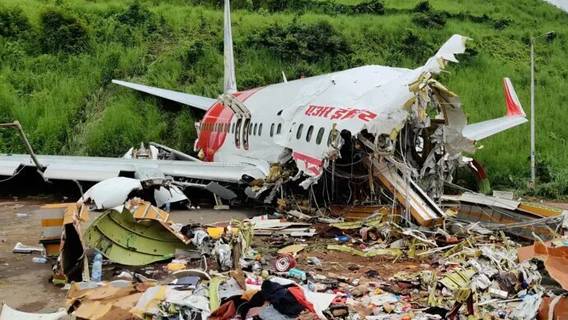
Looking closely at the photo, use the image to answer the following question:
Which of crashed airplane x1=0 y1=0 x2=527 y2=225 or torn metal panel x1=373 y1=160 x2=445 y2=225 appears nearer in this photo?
torn metal panel x1=373 y1=160 x2=445 y2=225

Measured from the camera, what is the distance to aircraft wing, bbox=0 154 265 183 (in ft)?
→ 50.1

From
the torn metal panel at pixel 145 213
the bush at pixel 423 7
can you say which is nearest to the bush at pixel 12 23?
the torn metal panel at pixel 145 213

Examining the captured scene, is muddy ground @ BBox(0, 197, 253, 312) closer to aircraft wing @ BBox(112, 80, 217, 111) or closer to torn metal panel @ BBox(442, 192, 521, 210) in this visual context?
torn metal panel @ BBox(442, 192, 521, 210)

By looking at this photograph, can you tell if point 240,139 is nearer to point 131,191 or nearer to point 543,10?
point 131,191

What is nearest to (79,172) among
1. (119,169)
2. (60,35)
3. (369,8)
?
(119,169)

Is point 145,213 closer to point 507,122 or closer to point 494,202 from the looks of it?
point 494,202

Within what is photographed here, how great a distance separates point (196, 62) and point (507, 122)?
1823 cm

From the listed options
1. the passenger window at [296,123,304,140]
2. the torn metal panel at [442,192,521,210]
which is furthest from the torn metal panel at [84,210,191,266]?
the torn metal panel at [442,192,521,210]

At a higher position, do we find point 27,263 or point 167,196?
point 27,263

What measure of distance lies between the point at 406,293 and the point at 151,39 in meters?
29.1

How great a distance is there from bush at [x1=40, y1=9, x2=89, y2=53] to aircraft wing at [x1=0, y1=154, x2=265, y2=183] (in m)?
16.4

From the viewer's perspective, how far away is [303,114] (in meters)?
14.1

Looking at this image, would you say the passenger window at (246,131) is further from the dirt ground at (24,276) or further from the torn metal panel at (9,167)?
the torn metal panel at (9,167)

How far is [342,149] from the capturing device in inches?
532
